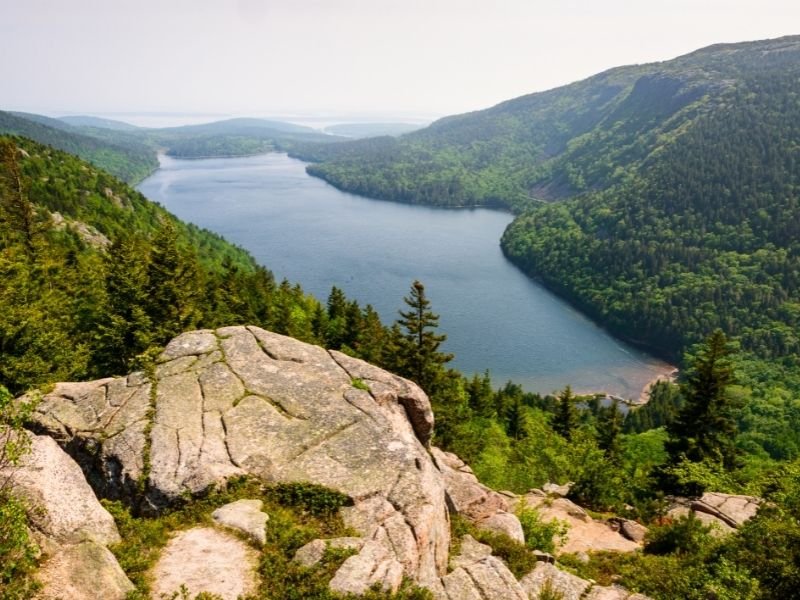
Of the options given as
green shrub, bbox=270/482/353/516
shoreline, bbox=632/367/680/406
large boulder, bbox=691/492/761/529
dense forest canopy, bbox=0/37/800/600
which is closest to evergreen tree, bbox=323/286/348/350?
dense forest canopy, bbox=0/37/800/600

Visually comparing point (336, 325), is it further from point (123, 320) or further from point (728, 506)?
point (728, 506)

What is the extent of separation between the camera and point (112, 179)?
440 feet

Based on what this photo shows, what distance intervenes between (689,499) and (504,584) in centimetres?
2610

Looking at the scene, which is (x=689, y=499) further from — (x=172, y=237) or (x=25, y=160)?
(x=25, y=160)

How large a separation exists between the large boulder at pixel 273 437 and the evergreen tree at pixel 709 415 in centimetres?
3090

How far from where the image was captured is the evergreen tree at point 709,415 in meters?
40.7

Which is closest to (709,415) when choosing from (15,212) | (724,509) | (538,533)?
(724,509)

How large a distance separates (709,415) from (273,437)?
38.5m

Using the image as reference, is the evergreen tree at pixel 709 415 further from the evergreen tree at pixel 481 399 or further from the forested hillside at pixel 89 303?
the forested hillside at pixel 89 303

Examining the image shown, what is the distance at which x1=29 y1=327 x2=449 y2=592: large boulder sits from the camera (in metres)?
14.7

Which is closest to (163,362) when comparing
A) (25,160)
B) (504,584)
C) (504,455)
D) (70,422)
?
(70,422)

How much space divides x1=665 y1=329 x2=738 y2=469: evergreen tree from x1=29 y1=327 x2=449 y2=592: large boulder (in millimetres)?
30896

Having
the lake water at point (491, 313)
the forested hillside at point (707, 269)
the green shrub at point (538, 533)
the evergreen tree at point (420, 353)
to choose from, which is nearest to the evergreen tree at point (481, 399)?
the evergreen tree at point (420, 353)

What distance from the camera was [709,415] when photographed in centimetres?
4094
